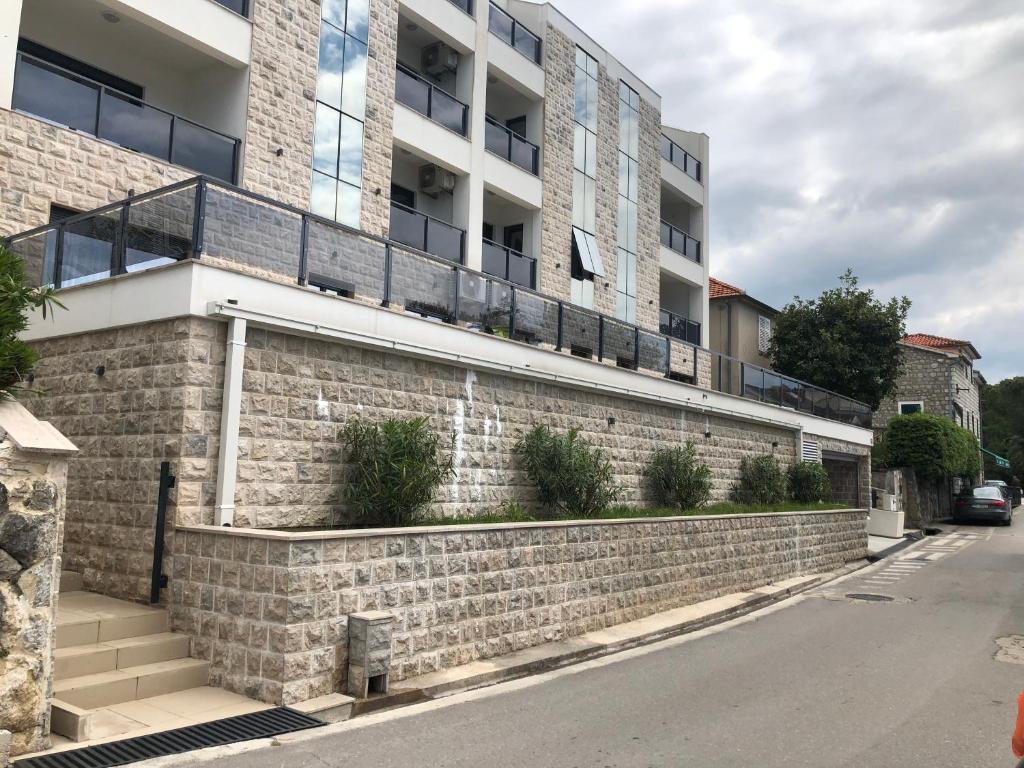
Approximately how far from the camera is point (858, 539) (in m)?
20.8

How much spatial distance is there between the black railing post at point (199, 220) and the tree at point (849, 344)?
28169mm

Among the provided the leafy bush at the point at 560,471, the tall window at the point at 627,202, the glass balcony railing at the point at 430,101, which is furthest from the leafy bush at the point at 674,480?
the glass balcony railing at the point at 430,101

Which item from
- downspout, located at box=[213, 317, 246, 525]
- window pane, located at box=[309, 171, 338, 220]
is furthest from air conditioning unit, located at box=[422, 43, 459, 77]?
downspout, located at box=[213, 317, 246, 525]

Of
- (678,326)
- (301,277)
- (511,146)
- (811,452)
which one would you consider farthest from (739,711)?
(678,326)

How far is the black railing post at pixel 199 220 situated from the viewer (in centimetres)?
816

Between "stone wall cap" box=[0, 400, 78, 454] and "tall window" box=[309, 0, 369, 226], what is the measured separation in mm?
8918

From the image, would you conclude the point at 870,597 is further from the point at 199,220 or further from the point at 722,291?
the point at 722,291

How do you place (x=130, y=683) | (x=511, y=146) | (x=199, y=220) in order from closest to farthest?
(x=130, y=683) → (x=199, y=220) → (x=511, y=146)

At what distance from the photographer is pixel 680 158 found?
27391 mm

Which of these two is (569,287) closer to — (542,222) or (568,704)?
(542,222)

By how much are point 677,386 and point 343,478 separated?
28.3ft

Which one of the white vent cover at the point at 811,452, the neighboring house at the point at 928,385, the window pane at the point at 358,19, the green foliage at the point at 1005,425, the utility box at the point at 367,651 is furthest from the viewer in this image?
the green foliage at the point at 1005,425

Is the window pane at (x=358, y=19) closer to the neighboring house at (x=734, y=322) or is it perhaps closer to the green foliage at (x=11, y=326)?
the green foliage at (x=11, y=326)

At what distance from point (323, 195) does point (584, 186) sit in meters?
9.38
